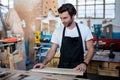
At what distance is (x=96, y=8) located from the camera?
4.68m

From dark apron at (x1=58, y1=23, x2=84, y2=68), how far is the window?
106 inches

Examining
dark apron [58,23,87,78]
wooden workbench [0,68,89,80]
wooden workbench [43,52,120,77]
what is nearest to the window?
wooden workbench [43,52,120,77]

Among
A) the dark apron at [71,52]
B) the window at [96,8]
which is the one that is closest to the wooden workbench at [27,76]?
the dark apron at [71,52]

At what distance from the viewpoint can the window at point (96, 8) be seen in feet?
14.7

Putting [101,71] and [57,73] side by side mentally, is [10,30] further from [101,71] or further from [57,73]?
[57,73]

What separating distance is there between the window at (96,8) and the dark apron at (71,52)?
2686 millimetres

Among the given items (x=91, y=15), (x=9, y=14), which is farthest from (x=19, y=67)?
(x=91, y=15)

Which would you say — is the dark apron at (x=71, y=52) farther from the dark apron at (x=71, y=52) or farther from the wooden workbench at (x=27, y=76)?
the wooden workbench at (x=27, y=76)

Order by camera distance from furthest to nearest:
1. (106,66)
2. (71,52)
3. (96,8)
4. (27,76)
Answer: (96,8), (106,66), (71,52), (27,76)

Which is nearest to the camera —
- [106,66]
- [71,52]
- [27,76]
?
[27,76]

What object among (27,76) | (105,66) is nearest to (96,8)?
(105,66)

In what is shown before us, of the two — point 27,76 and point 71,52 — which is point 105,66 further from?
point 27,76

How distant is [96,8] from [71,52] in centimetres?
289

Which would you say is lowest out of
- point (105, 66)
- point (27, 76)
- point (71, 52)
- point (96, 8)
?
point (105, 66)
